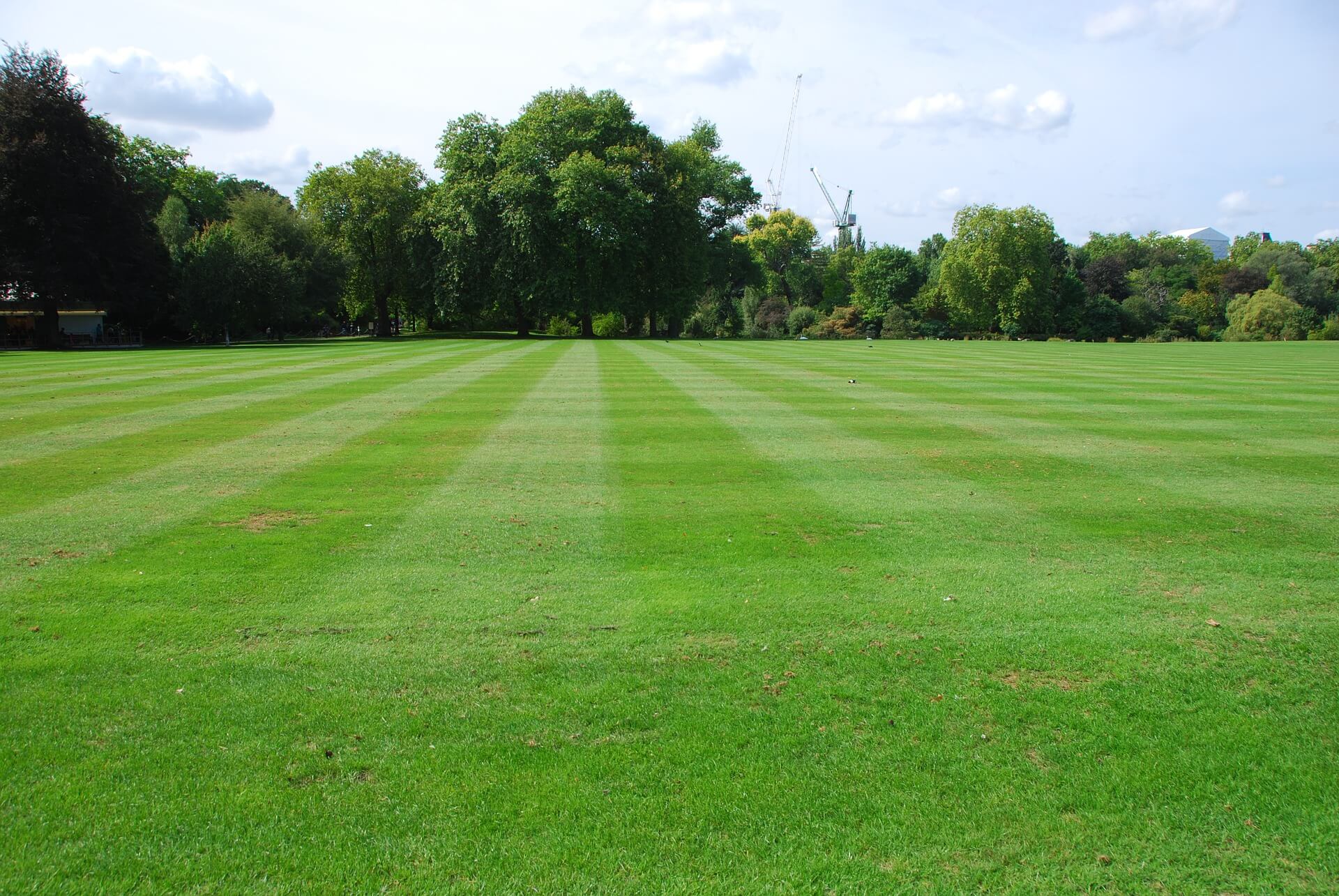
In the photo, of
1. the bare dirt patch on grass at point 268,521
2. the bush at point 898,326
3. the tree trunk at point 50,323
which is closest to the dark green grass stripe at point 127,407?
the bare dirt patch on grass at point 268,521

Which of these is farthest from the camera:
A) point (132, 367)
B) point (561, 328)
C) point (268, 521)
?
point (561, 328)

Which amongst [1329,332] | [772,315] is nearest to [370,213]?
[772,315]

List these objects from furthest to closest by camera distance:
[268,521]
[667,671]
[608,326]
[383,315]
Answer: [608,326], [383,315], [268,521], [667,671]

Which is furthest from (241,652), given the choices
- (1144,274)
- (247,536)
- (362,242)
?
(1144,274)

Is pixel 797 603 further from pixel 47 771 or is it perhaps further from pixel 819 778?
pixel 47 771

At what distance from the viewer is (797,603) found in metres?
6.23

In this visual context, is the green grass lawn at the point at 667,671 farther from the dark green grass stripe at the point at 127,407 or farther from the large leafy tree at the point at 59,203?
the large leafy tree at the point at 59,203

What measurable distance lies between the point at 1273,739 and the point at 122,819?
5919 millimetres

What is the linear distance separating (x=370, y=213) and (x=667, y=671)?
231 ft

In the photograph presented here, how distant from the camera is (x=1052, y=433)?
13.9 metres

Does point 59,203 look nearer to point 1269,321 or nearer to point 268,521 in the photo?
point 268,521

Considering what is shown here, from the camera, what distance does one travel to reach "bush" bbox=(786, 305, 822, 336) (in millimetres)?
81500

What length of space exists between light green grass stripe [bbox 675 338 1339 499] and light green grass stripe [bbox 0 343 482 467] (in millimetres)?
13160

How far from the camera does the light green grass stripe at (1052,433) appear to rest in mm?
10453
